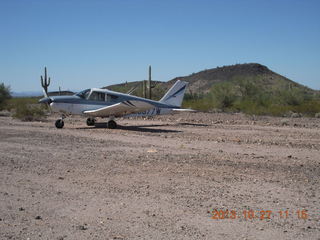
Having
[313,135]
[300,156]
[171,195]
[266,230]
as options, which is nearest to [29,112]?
[313,135]

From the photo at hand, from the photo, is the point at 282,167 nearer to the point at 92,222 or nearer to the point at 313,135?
the point at 92,222

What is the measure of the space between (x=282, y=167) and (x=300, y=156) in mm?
1881

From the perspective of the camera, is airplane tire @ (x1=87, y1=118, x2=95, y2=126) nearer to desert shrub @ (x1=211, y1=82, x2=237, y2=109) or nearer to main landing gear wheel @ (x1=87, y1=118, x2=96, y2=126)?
main landing gear wheel @ (x1=87, y1=118, x2=96, y2=126)

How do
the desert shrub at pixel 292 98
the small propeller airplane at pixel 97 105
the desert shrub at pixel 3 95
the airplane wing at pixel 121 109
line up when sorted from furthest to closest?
the desert shrub at pixel 292 98, the desert shrub at pixel 3 95, the small propeller airplane at pixel 97 105, the airplane wing at pixel 121 109

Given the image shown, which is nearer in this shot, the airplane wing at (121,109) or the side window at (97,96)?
the airplane wing at (121,109)

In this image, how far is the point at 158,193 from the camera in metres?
6.05

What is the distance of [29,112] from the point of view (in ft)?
72.8

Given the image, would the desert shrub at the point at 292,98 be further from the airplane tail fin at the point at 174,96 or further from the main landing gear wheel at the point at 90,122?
the main landing gear wheel at the point at 90,122

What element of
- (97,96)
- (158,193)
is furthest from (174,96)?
(158,193)
